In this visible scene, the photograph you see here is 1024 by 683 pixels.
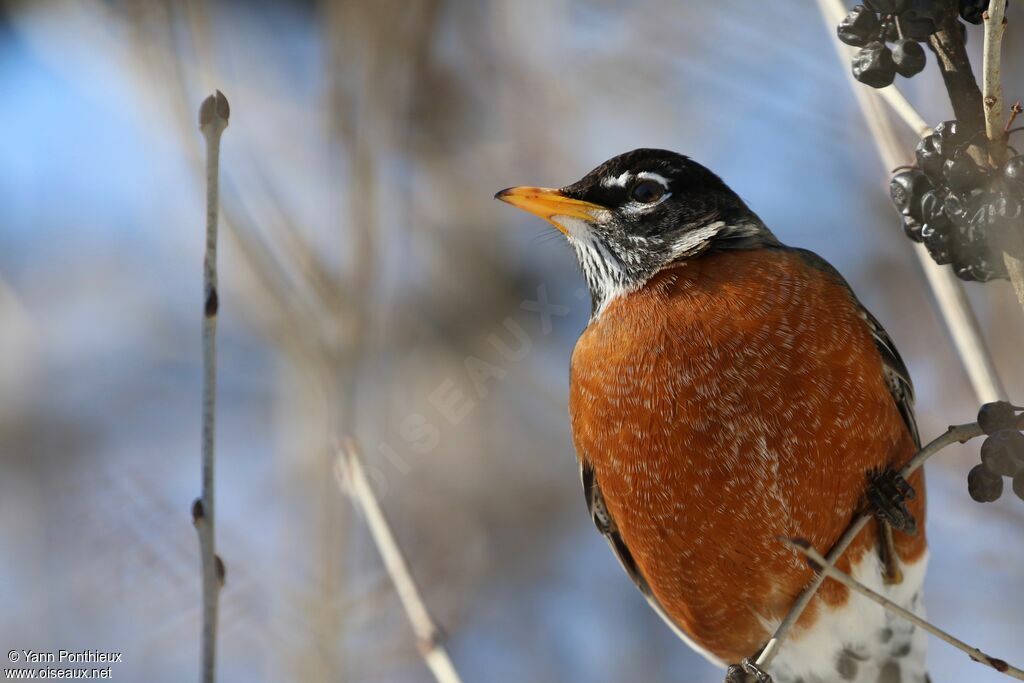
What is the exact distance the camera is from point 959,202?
232 centimetres

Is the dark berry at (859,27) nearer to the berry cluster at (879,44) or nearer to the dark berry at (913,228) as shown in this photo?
the berry cluster at (879,44)

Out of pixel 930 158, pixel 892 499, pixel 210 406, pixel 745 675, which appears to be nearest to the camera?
pixel 210 406

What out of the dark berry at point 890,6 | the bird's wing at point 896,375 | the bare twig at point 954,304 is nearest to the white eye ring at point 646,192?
the bird's wing at point 896,375

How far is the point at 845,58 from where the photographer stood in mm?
3184

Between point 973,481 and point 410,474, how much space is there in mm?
3504

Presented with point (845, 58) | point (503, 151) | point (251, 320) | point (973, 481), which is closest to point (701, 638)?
point (973, 481)

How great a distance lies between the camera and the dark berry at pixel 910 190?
2432 mm

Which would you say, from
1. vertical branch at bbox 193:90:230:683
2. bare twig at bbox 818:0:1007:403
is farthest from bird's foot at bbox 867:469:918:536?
vertical branch at bbox 193:90:230:683

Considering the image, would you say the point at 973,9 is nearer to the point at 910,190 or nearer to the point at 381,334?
the point at 910,190

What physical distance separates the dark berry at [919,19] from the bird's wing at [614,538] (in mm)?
1973

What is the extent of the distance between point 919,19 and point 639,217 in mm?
1903

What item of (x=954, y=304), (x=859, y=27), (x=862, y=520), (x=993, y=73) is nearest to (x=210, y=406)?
(x=993, y=73)

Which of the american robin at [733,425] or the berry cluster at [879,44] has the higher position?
the berry cluster at [879,44]

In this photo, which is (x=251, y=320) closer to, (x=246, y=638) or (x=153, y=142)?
(x=153, y=142)
